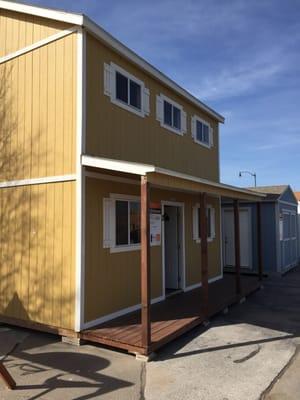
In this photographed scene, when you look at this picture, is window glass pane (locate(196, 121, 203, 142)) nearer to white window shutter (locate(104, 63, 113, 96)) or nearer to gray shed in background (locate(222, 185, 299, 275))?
gray shed in background (locate(222, 185, 299, 275))

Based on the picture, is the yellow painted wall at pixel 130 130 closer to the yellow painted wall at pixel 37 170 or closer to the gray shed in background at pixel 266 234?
the yellow painted wall at pixel 37 170

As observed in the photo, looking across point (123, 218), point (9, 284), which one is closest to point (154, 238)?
point (123, 218)

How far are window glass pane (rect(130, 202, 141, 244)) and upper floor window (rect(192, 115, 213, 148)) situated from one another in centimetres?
406

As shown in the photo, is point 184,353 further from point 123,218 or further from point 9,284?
point 9,284

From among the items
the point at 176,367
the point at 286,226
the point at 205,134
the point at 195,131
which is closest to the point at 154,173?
the point at 176,367

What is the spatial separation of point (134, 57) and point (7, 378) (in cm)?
645

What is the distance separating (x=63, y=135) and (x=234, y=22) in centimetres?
488

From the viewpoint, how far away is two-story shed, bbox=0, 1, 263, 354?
677cm

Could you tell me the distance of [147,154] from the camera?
910 cm

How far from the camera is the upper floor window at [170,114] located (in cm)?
973

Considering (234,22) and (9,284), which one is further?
(234,22)

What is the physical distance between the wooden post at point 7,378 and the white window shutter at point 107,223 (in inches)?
116

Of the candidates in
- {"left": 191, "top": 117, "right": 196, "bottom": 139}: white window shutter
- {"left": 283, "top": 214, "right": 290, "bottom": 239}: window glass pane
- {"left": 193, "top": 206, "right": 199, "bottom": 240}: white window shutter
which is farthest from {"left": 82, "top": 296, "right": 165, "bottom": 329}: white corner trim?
{"left": 283, "top": 214, "right": 290, "bottom": 239}: window glass pane

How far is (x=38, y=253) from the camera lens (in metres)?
7.36
